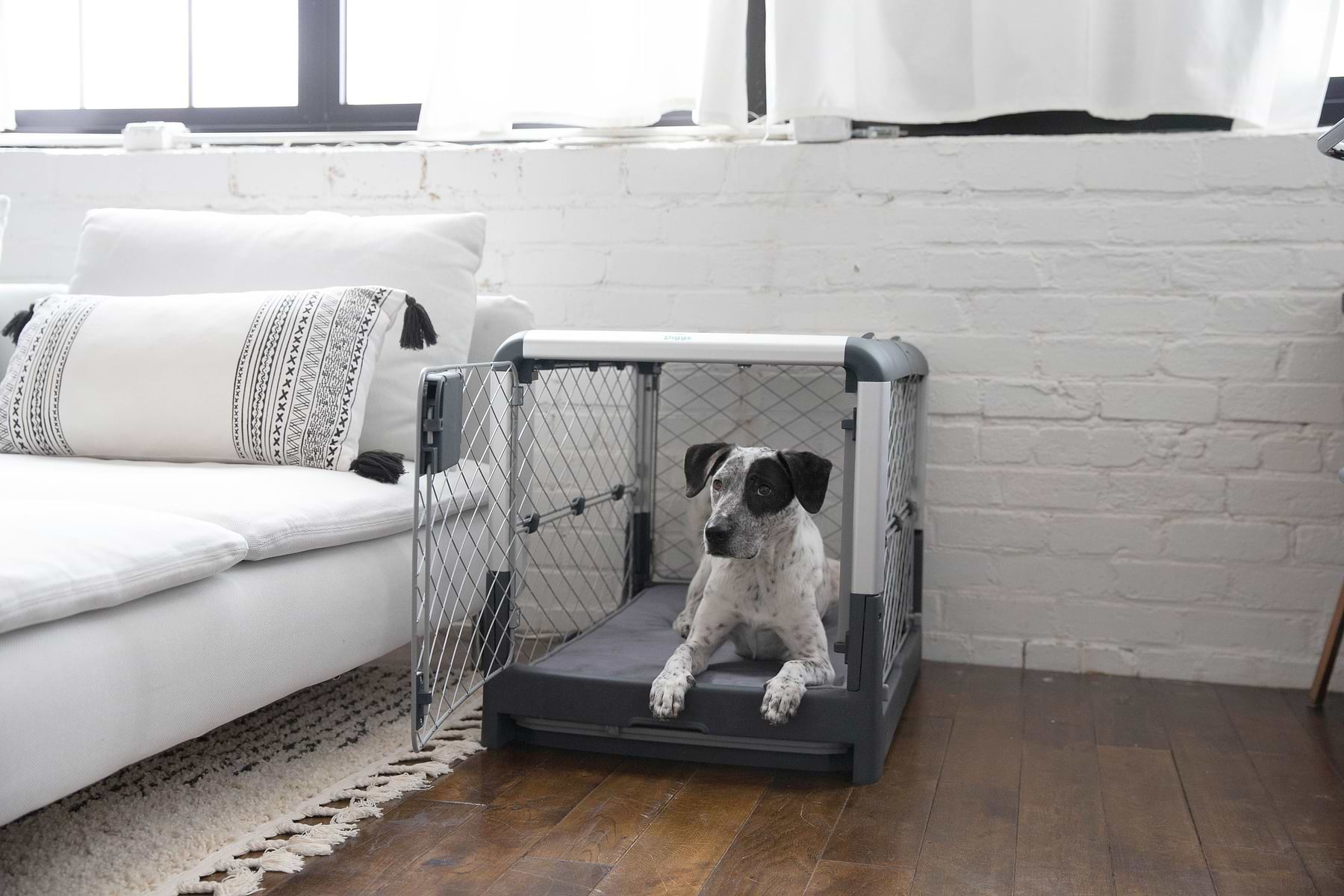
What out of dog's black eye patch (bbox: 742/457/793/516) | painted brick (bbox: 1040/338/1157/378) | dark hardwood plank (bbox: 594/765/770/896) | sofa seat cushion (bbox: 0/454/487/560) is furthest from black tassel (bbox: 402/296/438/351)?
painted brick (bbox: 1040/338/1157/378)

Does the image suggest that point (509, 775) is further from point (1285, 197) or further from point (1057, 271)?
point (1285, 197)

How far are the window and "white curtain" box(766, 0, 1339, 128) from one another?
911 millimetres

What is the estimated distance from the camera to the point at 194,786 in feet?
4.90

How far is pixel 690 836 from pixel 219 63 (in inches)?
84.8

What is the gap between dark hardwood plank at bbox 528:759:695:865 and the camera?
136 cm

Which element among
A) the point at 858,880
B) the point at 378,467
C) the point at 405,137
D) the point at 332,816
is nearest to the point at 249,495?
the point at 378,467

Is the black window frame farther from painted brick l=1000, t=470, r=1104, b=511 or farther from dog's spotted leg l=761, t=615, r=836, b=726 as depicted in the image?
dog's spotted leg l=761, t=615, r=836, b=726

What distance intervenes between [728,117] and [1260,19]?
3.06ft

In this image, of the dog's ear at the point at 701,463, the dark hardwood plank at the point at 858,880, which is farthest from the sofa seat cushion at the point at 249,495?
the dark hardwood plank at the point at 858,880

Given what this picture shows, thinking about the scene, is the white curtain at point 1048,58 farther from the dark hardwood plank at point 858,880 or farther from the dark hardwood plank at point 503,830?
the dark hardwood plank at point 858,880

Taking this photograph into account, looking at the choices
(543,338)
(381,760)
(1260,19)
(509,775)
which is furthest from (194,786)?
(1260,19)

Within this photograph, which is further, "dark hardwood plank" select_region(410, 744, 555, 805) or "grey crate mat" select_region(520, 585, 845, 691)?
"grey crate mat" select_region(520, 585, 845, 691)

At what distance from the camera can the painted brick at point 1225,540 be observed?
2.14 metres

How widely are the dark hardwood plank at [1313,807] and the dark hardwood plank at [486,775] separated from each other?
966mm
